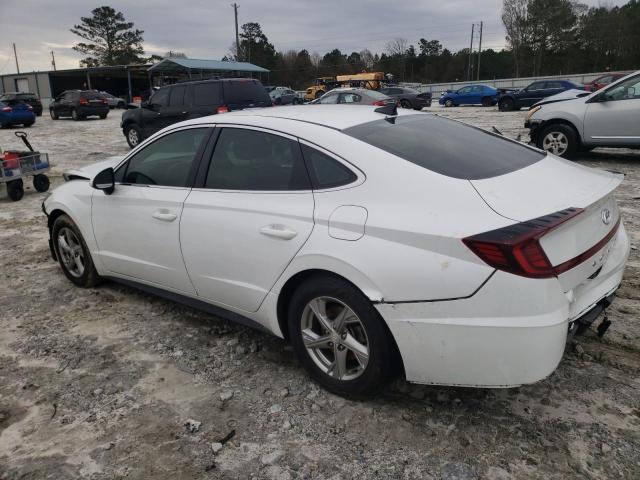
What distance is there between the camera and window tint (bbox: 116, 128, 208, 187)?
141 inches

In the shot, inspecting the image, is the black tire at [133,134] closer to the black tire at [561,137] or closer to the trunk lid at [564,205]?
the black tire at [561,137]

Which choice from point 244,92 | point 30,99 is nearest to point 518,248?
point 244,92

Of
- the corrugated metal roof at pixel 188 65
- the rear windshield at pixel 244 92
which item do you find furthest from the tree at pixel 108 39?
the rear windshield at pixel 244 92

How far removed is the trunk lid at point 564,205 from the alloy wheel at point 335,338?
0.94 metres

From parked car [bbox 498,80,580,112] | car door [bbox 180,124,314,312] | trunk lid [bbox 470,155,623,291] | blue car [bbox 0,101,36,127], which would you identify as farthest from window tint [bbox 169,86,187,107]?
parked car [bbox 498,80,580,112]

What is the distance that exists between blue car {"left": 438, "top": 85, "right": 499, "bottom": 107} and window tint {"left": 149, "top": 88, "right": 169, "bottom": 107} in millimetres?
23537

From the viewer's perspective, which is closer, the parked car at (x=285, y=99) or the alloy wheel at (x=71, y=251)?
the alloy wheel at (x=71, y=251)

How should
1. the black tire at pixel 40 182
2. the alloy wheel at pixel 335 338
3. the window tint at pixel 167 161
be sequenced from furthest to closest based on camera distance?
the black tire at pixel 40 182, the window tint at pixel 167 161, the alloy wheel at pixel 335 338

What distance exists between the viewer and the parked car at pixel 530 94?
968 inches

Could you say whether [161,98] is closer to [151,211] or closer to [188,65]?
[151,211]

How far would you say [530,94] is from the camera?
2512cm

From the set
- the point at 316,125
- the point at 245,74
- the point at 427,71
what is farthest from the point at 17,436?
the point at 427,71

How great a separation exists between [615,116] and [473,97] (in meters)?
24.7

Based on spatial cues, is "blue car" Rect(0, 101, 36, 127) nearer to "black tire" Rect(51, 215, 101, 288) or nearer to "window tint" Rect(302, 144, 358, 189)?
"black tire" Rect(51, 215, 101, 288)
